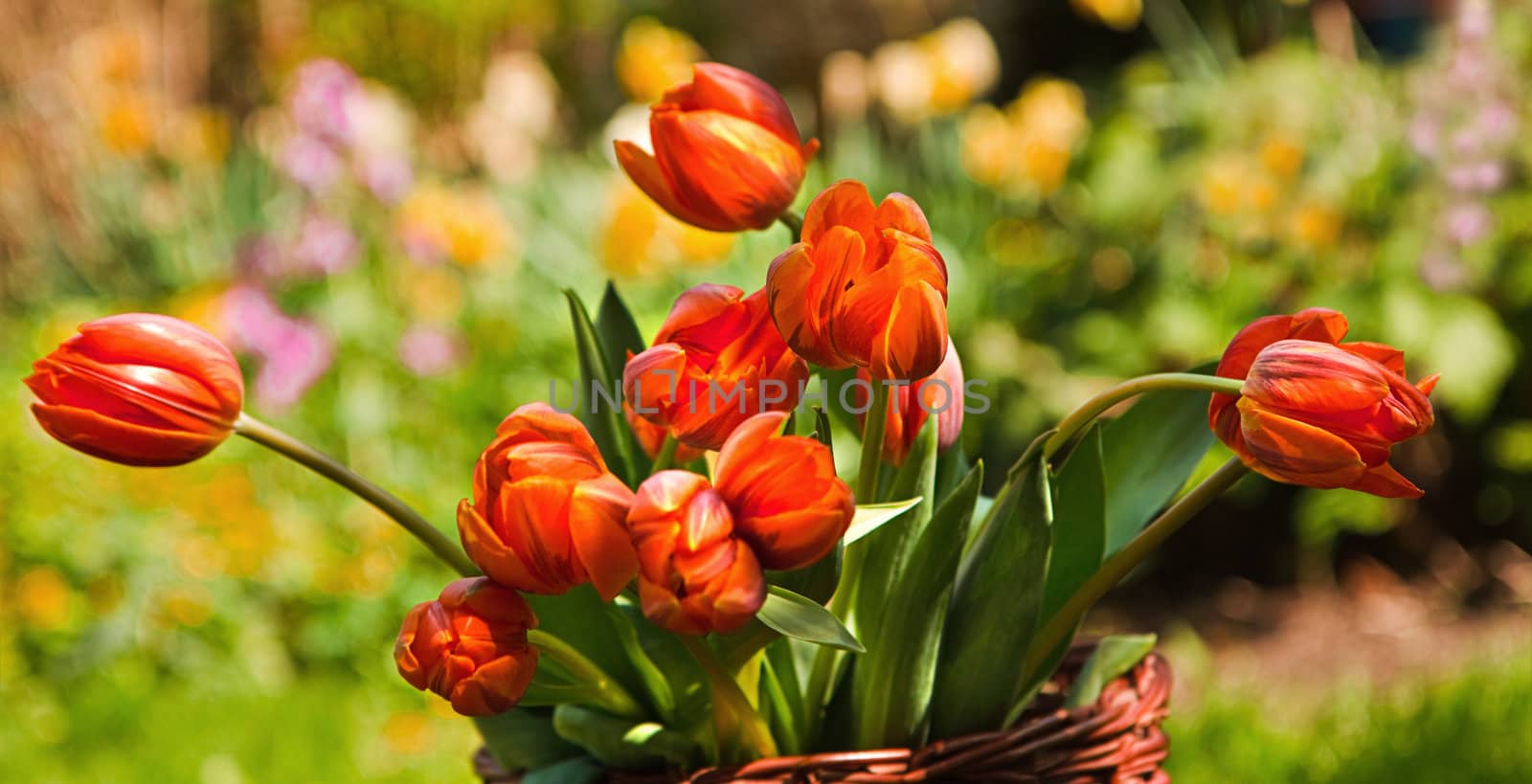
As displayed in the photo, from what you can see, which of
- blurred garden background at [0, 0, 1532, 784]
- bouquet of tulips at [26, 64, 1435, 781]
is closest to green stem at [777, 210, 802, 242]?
bouquet of tulips at [26, 64, 1435, 781]

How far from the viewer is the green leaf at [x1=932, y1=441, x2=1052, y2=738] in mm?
641

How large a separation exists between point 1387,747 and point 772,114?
4.87 ft

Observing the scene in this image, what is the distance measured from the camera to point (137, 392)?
0.59 m

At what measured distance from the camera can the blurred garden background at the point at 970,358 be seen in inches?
90.3

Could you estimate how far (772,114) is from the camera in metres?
0.67

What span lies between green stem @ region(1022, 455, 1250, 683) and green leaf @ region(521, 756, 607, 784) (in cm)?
22

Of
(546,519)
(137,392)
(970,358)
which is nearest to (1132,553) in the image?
(546,519)

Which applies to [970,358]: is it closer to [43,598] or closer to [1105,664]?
[43,598]

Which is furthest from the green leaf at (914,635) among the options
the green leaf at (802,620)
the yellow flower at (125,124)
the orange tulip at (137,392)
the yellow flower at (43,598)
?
the yellow flower at (125,124)

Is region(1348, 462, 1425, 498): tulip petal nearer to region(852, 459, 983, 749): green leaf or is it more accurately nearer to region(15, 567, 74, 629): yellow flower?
region(852, 459, 983, 749): green leaf

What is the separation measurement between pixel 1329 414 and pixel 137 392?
1.63ft

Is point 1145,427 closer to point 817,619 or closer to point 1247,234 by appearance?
point 817,619

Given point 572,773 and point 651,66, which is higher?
point 572,773

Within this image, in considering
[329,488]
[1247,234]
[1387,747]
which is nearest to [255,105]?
[329,488]
